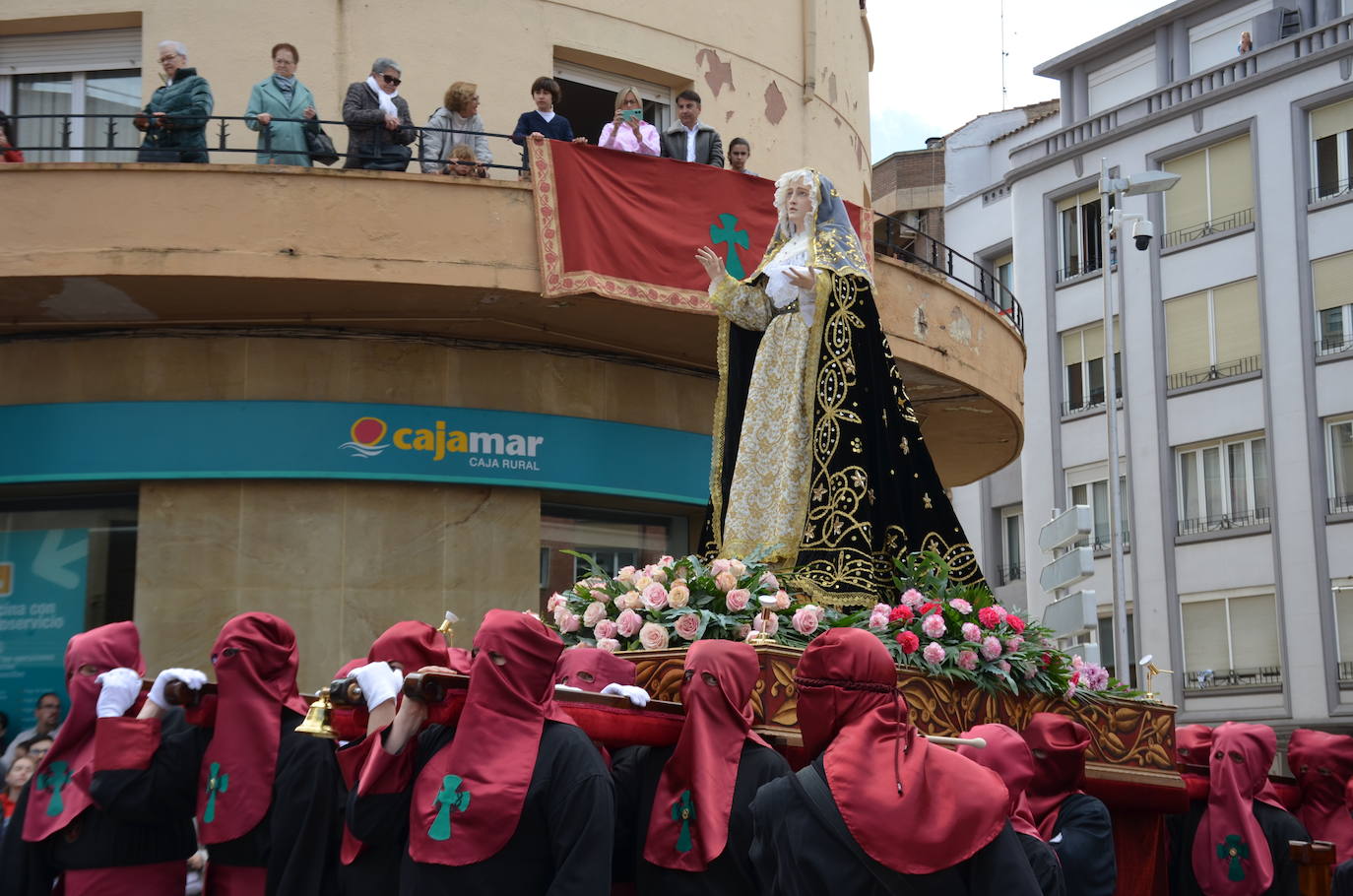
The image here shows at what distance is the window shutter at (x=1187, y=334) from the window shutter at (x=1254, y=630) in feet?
15.2

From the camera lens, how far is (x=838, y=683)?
4.30 m

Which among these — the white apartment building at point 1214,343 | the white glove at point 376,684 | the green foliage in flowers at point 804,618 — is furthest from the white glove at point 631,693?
the white apartment building at point 1214,343

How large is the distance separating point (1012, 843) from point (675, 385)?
43.2ft

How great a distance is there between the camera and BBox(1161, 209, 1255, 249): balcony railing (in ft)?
101

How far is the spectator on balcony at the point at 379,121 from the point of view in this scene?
1420 centimetres

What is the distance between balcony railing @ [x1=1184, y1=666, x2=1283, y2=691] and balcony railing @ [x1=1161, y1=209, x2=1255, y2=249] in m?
8.27

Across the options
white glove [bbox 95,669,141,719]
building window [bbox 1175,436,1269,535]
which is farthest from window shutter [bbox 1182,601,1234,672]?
white glove [bbox 95,669,141,719]

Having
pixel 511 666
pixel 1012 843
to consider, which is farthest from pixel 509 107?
pixel 1012 843

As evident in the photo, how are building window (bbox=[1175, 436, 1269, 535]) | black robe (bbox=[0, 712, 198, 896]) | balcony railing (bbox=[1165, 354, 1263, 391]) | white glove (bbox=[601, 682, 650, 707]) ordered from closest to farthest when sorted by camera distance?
white glove (bbox=[601, 682, 650, 707]) → black robe (bbox=[0, 712, 198, 896]) → building window (bbox=[1175, 436, 1269, 535]) → balcony railing (bbox=[1165, 354, 1263, 391])

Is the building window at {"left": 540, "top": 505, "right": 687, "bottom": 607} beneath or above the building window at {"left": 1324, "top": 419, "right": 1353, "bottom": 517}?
beneath

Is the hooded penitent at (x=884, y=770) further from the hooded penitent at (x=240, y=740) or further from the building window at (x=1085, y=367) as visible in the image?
the building window at (x=1085, y=367)

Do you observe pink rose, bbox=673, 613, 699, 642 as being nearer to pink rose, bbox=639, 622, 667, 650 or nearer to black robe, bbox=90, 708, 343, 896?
pink rose, bbox=639, 622, 667, 650

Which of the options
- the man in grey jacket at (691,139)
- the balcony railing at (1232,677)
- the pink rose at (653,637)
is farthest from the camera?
the balcony railing at (1232,677)

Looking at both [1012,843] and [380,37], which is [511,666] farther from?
[380,37]
